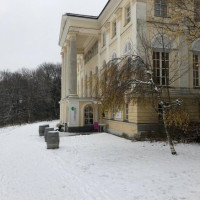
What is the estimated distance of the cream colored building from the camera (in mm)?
15253

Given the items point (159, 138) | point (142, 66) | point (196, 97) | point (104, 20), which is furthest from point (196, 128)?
point (104, 20)

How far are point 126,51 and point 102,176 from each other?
1220cm

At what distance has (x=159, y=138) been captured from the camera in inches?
553

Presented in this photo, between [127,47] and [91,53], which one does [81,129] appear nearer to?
[127,47]

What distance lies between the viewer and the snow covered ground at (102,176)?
5582 millimetres

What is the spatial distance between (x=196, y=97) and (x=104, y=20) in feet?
39.1

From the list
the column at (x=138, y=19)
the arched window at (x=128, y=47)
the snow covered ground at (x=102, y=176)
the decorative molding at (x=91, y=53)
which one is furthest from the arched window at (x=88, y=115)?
the snow covered ground at (x=102, y=176)

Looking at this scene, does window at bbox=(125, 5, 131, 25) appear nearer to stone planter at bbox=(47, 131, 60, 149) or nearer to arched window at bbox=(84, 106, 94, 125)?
arched window at bbox=(84, 106, 94, 125)

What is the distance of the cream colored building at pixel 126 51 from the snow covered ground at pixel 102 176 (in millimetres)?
3227

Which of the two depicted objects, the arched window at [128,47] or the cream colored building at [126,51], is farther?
the arched window at [128,47]

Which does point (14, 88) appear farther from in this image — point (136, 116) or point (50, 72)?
point (136, 116)

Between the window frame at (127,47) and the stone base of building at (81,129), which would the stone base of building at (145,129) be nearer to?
the window frame at (127,47)

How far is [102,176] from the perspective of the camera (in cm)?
696

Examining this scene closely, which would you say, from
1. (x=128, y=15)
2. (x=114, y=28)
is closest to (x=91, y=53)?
(x=114, y=28)
